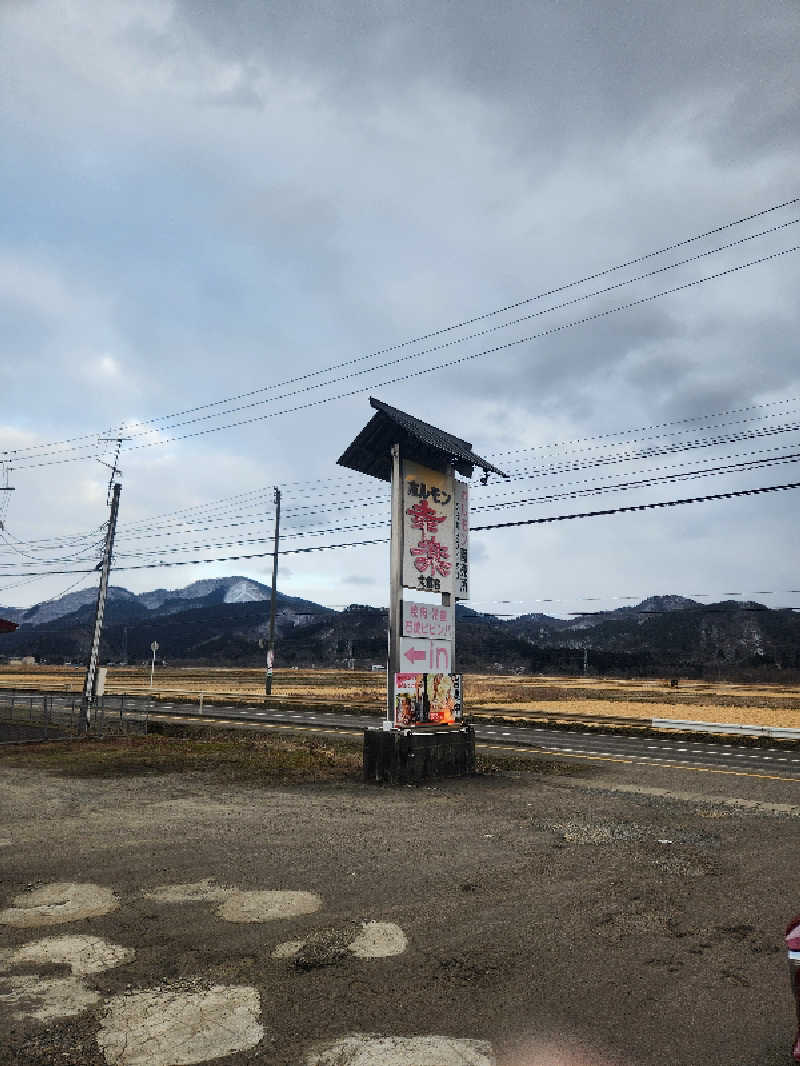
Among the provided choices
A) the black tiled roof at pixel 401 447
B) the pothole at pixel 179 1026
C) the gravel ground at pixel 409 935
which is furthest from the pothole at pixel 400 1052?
the black tiled roof at pixel 401 447

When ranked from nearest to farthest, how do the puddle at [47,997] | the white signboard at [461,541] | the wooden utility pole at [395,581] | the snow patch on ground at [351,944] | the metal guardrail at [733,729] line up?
1. the puddle at [47,997]
2. the snow patch on ground at [351,944]
3. the wooden utility pole at [395,581]
4. the white signboard at [461,541]
5. the metal guardrail at [733,729]

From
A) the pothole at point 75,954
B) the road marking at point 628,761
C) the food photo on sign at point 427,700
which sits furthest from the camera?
the road marking at point 628,761

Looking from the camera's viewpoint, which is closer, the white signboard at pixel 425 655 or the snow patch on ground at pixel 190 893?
the snow patch on ground at pixel 190 893

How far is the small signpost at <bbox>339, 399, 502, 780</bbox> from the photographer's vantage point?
15.0 m

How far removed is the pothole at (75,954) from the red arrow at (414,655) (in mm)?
9630

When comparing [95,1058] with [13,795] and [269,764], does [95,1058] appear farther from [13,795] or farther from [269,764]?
[269,764]

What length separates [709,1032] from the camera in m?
4.58

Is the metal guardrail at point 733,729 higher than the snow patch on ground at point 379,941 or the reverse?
higher

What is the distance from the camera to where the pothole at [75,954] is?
550 centimetres

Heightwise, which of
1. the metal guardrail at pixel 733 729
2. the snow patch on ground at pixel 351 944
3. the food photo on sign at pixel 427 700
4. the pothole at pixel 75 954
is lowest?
the pothole at pixel 75 954

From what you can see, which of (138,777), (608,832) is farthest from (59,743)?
(608,832)

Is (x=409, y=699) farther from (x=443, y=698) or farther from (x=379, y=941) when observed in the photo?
(x=379, y=941)

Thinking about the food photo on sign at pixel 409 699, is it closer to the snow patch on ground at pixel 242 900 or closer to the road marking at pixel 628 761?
the road marking at pixel 628 761

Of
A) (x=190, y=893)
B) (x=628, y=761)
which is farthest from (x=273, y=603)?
(x=190, y=893)
